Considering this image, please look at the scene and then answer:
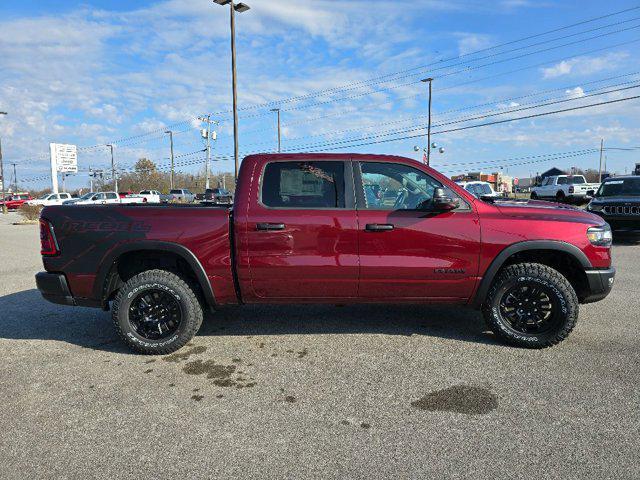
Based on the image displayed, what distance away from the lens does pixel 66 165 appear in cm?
5106

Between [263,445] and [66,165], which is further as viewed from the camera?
[66,165]

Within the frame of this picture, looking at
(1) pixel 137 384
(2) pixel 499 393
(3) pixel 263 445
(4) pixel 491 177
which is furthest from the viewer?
(4) pixel 491 177

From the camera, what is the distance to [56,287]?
161 inches

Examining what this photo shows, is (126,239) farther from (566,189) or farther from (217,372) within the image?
(566,189)

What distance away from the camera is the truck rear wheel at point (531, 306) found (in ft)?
13.1

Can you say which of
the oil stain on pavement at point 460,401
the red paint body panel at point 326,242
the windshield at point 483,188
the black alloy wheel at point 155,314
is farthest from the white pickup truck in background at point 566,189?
the black alloy wheel at point 155,314

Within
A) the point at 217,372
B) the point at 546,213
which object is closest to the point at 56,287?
the point at 217,372

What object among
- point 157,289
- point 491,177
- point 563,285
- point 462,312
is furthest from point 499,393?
point 491,177

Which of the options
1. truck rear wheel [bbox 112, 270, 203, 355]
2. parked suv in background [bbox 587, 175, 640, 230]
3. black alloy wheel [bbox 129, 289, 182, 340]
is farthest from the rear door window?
parked suv in background [bbox 587, 175, 640, 230]

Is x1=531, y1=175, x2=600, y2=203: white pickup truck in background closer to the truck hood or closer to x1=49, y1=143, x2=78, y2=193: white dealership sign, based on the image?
the truck hood

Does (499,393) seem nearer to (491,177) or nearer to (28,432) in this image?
(28,432)

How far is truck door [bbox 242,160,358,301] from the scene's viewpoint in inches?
156

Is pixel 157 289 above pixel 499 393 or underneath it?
above

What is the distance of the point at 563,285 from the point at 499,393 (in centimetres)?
138
